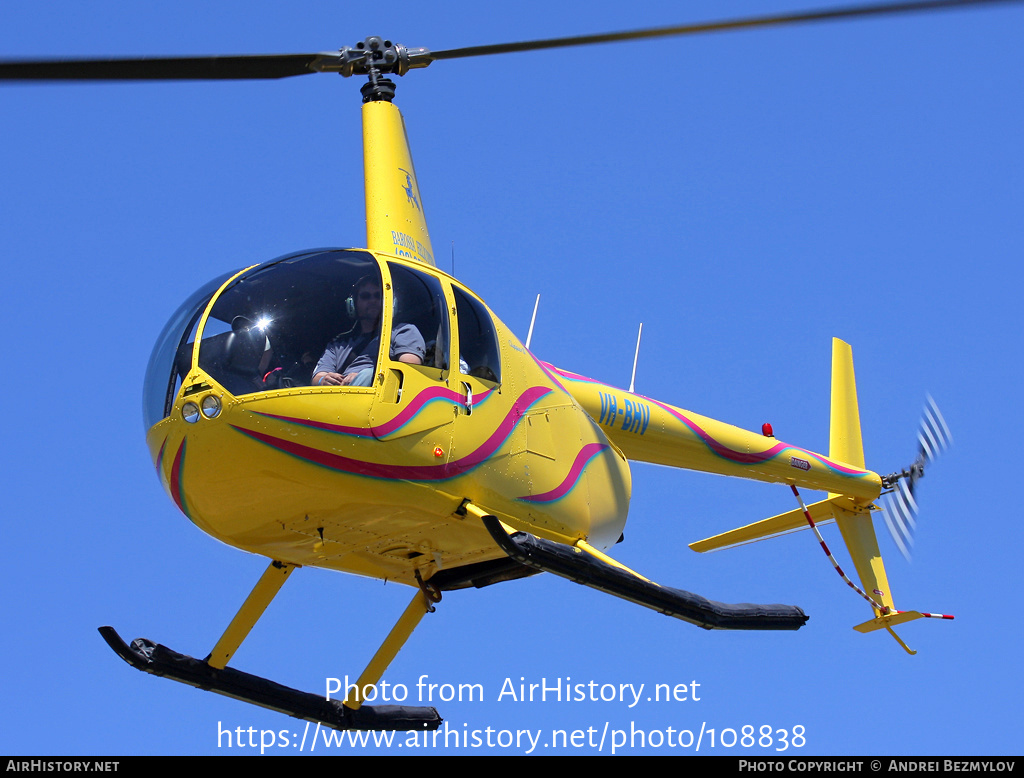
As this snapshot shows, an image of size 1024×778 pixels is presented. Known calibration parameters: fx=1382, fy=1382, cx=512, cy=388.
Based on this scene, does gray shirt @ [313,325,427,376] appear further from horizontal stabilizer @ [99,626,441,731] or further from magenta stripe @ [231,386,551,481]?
horizontal stabilizer @ [99,626,441,731]

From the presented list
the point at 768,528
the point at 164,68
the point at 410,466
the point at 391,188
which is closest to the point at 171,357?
the point at 410,466

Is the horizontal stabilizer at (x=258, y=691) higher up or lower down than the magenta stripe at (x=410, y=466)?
lower down

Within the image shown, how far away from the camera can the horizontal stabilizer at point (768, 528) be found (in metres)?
19.5

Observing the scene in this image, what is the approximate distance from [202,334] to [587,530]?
467cm

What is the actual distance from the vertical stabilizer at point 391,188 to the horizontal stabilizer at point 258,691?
15.4 ft

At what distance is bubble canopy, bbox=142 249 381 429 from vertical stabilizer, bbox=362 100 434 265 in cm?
286

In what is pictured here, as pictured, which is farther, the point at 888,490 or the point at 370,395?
the point at 888,490

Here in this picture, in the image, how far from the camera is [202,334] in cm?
1139

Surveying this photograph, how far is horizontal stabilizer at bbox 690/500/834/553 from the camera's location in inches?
768

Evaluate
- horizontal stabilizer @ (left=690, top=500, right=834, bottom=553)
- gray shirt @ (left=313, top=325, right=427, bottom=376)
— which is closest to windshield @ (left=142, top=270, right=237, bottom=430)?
gray shirt @ (left=313, top=325, right=427, bottom=376)

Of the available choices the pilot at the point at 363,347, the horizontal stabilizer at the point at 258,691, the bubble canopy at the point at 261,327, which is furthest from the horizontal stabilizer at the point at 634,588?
the horizontal stabilizer at the point at 258,691

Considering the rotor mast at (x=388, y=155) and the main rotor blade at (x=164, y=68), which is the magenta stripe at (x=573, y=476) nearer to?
the rotor mast at (x=388, y=155)
